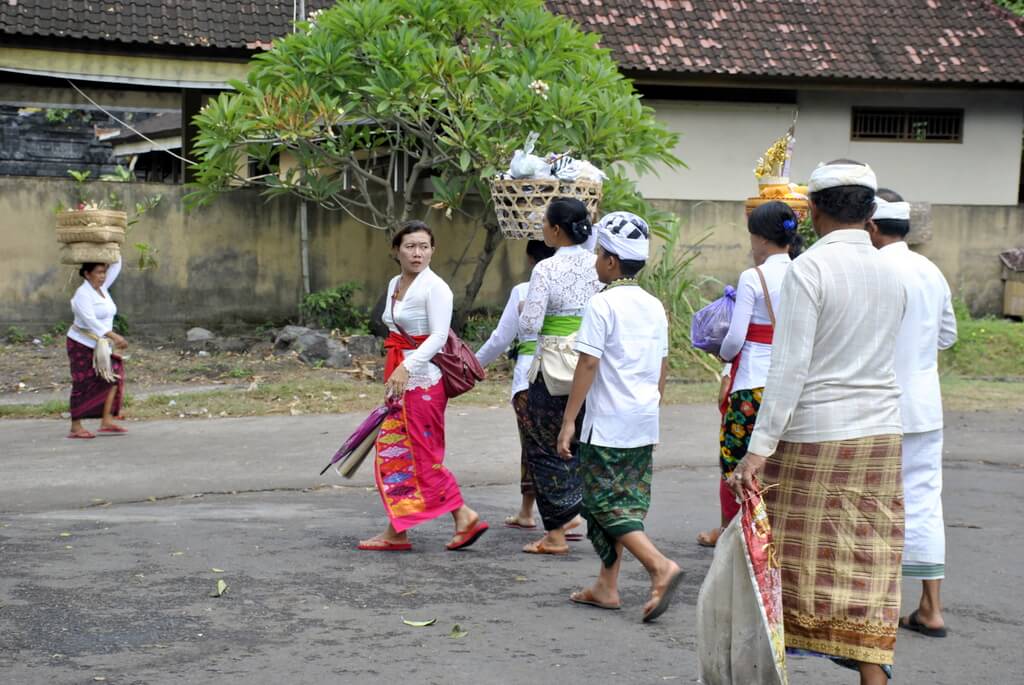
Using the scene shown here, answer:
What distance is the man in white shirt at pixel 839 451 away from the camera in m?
4.04

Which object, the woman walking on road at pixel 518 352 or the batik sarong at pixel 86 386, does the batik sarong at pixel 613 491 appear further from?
the batik sarong at pixel 86 386

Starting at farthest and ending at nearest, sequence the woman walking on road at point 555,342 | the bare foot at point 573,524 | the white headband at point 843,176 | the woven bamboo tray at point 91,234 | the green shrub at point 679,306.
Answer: the green shrub at point 679,306 → the woven bamboo tray at point 91,234 → the bare foot at point 573,524 → the woman walking on road at point 555,342 → the white headband at point 843,176

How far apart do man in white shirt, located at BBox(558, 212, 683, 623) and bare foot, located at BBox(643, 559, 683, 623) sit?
0.19ft

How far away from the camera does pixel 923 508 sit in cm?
523

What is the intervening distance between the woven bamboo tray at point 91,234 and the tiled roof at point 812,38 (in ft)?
26.4

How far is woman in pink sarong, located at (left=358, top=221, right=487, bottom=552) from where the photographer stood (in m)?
6.52

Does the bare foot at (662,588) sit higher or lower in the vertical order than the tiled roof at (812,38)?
lower

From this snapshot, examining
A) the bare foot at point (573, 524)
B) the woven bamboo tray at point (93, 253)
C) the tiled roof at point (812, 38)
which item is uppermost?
the tiled roof at point (812, 38)

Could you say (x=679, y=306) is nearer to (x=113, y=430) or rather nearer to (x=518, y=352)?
(x=113, y=430)

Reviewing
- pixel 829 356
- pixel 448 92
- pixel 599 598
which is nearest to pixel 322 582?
pixel 599 598

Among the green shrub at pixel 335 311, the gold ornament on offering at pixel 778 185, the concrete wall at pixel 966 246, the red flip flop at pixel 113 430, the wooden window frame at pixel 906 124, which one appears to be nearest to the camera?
the gold ornament on offering at pixel 778 185

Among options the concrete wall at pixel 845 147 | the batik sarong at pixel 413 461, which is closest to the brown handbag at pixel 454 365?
the batik sarong at pixel 413 461

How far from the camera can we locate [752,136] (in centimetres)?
1894

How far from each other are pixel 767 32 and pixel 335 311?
26.6 ft
